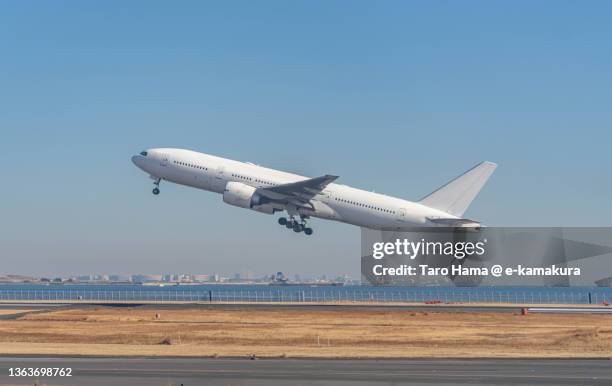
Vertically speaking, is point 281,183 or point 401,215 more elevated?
point 281,183

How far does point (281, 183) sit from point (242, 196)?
447 cm

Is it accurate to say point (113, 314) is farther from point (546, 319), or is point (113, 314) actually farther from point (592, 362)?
point (592, 362)

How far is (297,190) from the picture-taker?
8000 cm

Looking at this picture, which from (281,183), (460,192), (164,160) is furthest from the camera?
(460,192)

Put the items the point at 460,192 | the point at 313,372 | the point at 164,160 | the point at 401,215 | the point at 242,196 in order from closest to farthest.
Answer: the point at 313,372, the point at 242,196, the point at 164,160, the point at 401,215, the point at 460,192

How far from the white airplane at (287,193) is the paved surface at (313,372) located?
39168 mm

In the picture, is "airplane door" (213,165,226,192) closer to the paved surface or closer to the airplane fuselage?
the airplane fuselage

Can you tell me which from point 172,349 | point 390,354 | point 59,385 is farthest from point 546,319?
point 59,385

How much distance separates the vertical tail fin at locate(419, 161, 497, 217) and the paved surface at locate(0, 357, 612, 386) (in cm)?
4724

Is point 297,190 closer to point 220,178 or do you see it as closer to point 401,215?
point 220,178

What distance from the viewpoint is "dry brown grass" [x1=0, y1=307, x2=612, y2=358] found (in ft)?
151

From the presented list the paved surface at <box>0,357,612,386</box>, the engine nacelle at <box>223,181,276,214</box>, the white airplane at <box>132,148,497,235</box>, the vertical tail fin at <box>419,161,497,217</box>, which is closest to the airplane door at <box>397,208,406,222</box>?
the white airplane at <box>132,148,497,235</box>

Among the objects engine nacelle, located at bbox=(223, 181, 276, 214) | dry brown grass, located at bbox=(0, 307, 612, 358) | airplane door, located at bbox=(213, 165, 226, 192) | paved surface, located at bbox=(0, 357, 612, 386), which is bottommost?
paved surface, located at bbox=(0, 357, 612, 386)

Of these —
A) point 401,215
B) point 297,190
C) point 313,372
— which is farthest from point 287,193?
point 313,372
